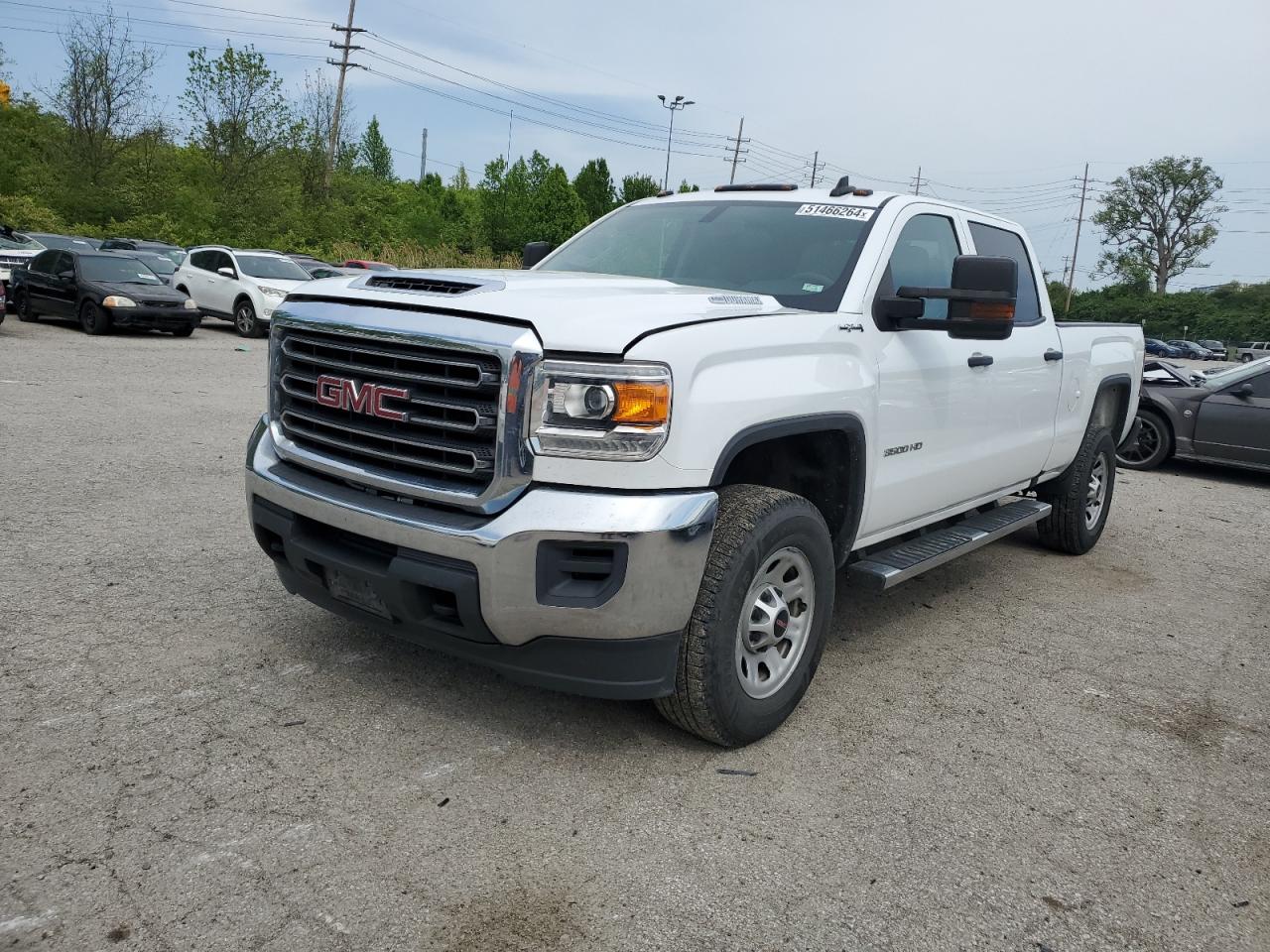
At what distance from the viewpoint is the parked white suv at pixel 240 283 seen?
19.4 m

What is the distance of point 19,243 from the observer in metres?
22.1

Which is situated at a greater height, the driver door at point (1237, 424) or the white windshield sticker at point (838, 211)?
the white windshield sticker at point (838, 211)

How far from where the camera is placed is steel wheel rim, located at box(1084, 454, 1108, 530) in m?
6.51

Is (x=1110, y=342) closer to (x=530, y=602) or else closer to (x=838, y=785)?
(x=838, y=785)

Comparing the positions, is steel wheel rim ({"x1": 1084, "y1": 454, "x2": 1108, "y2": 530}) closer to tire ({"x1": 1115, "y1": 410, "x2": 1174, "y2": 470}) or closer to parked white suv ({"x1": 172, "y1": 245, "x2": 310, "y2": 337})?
tire ({"x1": 1115, "y1": 410, "x2": 1174, "y2": 470})

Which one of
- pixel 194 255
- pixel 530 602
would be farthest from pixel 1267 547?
pixel 194 255

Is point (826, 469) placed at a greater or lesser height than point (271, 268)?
lesser

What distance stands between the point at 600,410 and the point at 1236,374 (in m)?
9.98

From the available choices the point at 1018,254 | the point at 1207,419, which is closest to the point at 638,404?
the point at 1018,254

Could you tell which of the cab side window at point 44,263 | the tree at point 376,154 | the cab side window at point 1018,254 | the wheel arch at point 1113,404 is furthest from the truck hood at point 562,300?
the tree at point 376,154

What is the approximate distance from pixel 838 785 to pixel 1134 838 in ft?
2.89

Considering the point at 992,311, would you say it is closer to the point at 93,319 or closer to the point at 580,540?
the point at 580,540

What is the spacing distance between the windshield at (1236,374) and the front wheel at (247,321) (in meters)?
16.1

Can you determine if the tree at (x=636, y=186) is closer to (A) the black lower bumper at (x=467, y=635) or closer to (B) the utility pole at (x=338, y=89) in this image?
(B) the utility pole at (x=338, y=89)
